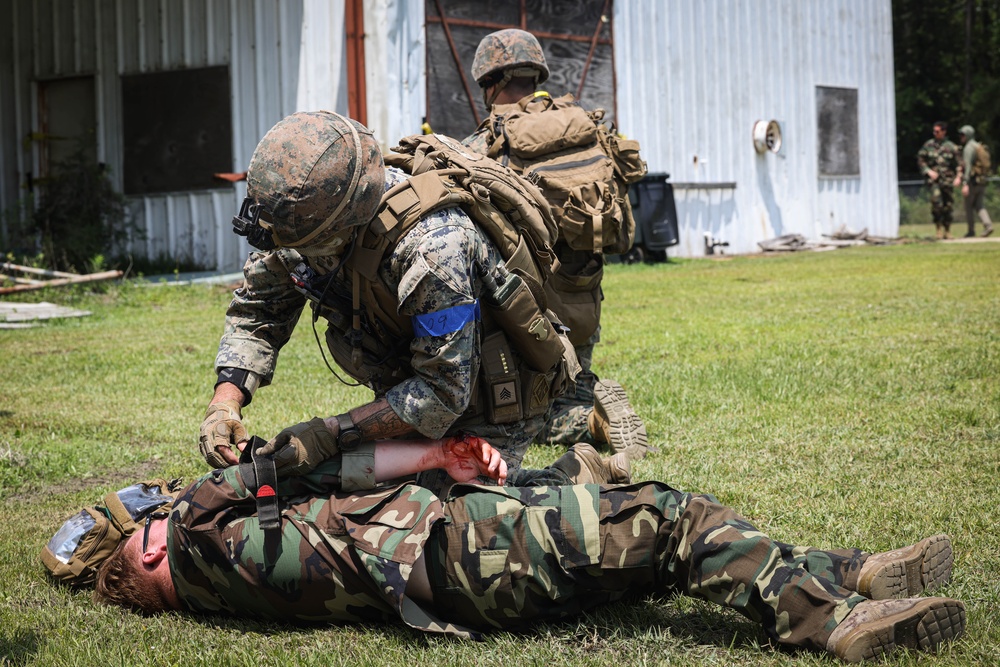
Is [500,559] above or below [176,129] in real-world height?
below

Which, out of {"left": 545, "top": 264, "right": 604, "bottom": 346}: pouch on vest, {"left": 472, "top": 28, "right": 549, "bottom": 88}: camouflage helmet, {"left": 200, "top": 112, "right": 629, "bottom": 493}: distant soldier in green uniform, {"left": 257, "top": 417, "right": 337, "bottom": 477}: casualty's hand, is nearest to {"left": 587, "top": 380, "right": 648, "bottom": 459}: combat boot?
{"left": 545, "top": 264, "right": 604, "bottom": 346}: pouch on vest

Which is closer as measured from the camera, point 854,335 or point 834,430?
point 834,430

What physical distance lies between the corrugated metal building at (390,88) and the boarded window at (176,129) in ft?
0.09

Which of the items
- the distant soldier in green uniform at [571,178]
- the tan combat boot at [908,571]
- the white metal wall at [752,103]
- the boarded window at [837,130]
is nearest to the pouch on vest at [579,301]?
the distant soldier in green uniform at [571,178]

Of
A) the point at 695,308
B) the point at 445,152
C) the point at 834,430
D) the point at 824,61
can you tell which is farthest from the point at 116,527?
the point at 824,61

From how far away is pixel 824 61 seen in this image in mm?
20969

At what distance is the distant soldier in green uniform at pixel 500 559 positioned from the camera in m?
2.91

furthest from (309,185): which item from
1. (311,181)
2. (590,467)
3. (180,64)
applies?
(180,64)

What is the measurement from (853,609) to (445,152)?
1.87 metres

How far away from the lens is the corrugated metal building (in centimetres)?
1397

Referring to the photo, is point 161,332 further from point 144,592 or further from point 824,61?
point 824,61

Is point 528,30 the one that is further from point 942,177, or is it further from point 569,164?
point 942,177

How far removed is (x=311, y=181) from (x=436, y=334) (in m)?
0.57

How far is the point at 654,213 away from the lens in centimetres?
1672
